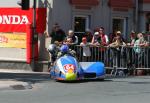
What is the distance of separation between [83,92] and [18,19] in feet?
32.8

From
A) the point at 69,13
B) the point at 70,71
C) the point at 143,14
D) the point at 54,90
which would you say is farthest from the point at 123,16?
the point at 54,90

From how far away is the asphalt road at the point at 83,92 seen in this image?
511 inches

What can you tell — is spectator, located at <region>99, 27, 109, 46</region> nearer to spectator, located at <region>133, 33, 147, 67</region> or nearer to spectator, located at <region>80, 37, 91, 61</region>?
spectator, located at <region>80, 37, 91, 61</region>

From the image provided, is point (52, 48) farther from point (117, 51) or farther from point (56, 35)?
point (117, 51)

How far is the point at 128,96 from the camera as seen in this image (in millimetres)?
13852

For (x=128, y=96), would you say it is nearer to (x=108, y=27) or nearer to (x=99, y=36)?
(x=99, y=36)

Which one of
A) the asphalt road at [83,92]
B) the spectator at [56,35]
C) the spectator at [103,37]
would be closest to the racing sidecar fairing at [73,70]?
the asphalt road at [83,92]

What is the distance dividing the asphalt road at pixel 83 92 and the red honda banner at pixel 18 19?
5.23 m

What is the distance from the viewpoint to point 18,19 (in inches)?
946

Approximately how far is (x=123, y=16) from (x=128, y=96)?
12.5m

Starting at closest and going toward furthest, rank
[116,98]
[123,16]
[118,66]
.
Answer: [116,98] → [118,66] → [123,16]

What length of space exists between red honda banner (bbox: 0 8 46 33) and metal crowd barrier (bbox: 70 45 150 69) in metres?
2.08

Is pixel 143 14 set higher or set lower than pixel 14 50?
higher

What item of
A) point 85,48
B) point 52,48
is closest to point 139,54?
point 85,48
